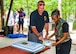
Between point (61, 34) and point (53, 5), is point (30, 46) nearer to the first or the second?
point (61, 34)

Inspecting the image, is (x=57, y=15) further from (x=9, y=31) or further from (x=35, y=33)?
(x=9, y=31)

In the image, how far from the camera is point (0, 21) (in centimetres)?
1105

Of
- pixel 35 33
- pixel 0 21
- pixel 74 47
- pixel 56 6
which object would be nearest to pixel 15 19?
pixel 0 21

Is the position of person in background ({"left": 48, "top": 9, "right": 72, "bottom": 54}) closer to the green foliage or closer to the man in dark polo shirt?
the man in dark polo shirt

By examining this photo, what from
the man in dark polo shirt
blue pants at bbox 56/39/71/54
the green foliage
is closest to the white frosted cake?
blue pants at bbox 56/39/71/54

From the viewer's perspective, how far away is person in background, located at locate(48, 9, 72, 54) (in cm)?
338

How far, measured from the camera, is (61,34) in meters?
3.49

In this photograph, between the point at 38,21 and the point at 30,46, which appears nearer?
the point at 30,46

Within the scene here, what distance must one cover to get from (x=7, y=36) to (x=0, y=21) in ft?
5.91

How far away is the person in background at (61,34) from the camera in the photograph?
11.1 feet

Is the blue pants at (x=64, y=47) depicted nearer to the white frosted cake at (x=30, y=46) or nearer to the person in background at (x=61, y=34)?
the person in background at (x=61, y=34)

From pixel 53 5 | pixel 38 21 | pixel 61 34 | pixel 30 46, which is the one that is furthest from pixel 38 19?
pixel 53 5

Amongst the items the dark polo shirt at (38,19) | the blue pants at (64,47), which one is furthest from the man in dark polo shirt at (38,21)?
the blue pants at (64,47)

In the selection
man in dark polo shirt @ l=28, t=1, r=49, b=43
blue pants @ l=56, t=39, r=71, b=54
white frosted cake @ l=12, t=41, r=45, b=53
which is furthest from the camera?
man in dark polo shirt @ l=28, t=1, r=49, b=43
